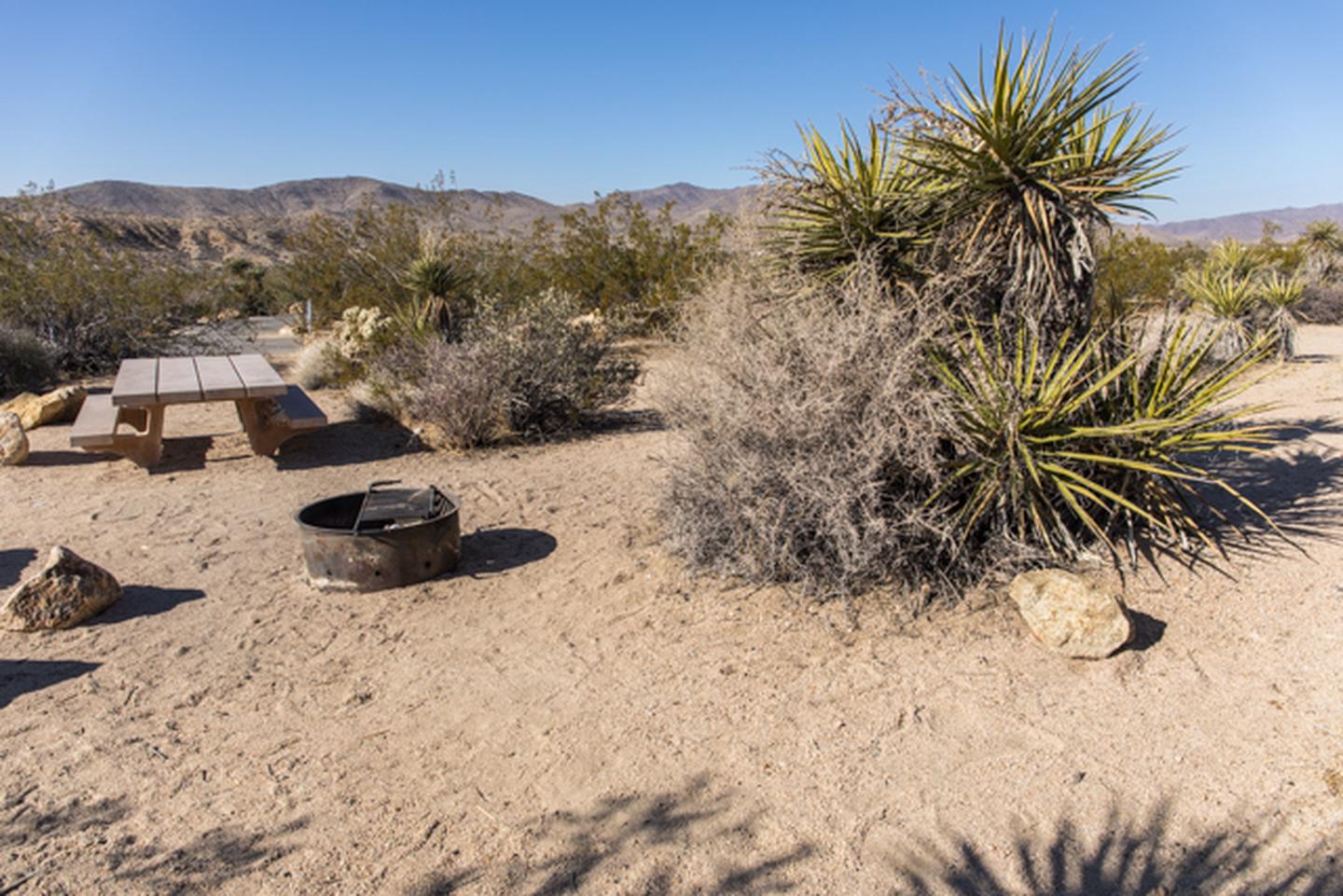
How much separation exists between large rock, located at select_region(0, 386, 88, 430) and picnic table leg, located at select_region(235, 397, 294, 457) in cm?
248

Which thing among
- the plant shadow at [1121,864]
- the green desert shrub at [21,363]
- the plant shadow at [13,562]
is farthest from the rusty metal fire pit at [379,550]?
the green desert shrub at [21,363]

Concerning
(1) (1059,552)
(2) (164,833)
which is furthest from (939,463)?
(2) (164,833)

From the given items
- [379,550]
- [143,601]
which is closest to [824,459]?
[379,550]

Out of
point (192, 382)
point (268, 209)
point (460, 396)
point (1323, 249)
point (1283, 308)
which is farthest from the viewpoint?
point (268, 209)

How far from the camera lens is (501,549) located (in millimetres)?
5105

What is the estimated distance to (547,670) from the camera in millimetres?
3678

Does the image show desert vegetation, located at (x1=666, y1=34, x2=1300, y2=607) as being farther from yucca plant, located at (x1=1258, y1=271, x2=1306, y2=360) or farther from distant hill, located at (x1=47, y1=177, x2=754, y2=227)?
distant hill, located at (x1=47, y1=177, x2=754, y2=227)

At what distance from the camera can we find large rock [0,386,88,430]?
7980 millimetres

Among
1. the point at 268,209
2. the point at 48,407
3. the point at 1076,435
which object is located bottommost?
the point at 48,407

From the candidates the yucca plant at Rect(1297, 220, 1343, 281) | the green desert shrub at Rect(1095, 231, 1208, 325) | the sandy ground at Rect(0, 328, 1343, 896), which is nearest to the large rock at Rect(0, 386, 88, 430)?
the sandy ground at Rect(0, 328, 1343, 896)

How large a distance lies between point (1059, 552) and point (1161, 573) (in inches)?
19.3

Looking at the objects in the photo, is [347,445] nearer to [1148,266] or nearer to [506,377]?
[506,377]

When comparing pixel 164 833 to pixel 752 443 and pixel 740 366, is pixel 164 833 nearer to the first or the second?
pixel 752 443

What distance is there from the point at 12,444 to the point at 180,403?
1.64 m
